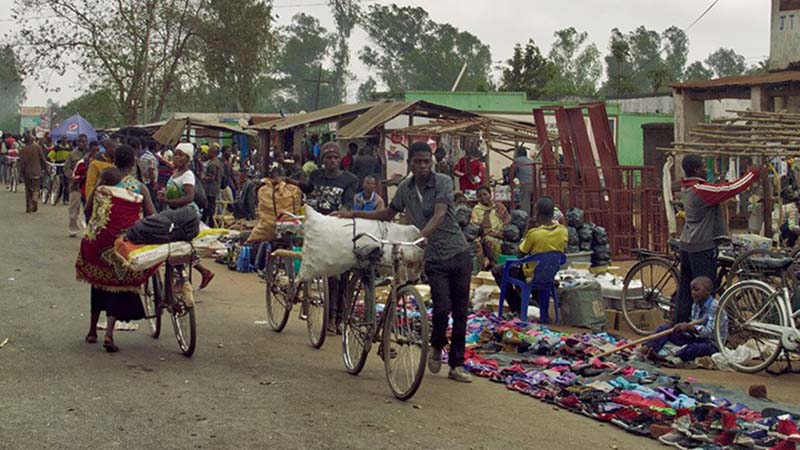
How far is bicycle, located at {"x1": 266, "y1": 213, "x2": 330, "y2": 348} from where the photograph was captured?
9.67 m

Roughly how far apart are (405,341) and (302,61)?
119369 mm

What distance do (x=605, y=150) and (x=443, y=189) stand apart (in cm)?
1181

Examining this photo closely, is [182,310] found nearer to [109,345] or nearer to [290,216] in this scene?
[109,345]

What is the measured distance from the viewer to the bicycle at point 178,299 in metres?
8.77

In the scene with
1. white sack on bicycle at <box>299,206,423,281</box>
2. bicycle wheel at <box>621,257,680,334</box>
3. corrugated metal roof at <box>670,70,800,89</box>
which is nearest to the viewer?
white sack on bicycle at <box>299,206,423,281</box>

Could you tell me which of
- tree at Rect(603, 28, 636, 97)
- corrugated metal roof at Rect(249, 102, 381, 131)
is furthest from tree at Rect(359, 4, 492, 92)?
corrugated metal roof at Rect(249, 102, 381, 131)

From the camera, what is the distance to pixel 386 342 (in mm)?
7766

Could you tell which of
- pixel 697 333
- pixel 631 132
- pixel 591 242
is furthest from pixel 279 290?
pixel 631 132

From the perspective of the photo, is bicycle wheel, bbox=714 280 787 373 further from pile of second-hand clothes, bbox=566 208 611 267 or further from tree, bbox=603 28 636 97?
tree, bbox=603 28 636 97

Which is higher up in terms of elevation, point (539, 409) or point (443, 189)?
point (443, 189)

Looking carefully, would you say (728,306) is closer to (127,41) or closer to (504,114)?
(504,114)

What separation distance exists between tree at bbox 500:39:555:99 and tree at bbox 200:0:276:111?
1173cm

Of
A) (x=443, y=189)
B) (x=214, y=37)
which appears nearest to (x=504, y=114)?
(x=214, y=37)

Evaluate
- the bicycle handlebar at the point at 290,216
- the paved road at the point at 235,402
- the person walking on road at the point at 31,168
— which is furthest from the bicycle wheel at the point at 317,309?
the person walking on road at the point at 31,168
